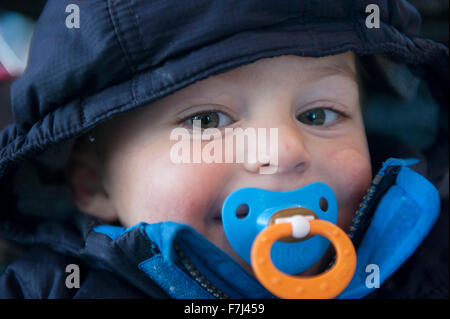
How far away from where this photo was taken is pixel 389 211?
71 cm

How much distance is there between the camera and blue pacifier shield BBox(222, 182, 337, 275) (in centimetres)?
60

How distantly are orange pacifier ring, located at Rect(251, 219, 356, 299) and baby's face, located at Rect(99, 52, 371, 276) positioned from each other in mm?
106

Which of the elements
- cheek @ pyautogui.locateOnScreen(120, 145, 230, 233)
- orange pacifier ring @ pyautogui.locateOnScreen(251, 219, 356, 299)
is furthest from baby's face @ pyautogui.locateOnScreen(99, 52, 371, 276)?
orange pacifier ring @ pyautogui.locateOnScreen(251, 219, 356, 299)

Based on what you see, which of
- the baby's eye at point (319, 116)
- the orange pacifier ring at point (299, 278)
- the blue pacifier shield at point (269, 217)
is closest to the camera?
the orange pacifier ring at point (299, 278)

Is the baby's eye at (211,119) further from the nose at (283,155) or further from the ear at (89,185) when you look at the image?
the ear at (89,185)

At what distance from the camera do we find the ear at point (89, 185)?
Answer: 0.78 metres

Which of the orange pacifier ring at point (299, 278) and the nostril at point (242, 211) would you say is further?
the nostril at point (242, 211)

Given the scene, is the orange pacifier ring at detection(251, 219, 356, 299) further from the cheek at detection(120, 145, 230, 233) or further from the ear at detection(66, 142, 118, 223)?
the ear at detection(66, 142, 118, 223)

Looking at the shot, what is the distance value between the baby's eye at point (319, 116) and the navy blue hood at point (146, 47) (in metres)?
0.12

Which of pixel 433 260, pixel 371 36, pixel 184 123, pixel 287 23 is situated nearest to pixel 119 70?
pixel 184 123

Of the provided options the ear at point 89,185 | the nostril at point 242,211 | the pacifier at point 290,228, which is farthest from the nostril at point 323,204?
the ear at point 89,185

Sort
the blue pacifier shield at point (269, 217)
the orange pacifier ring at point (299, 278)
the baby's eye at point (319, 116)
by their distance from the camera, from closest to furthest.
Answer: the orange pacifier ring at point (299, 278)
the blue pacifier shield at point (269, 217)
the baby's eye at point (319, 116)

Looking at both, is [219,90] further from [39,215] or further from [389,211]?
[39,215]

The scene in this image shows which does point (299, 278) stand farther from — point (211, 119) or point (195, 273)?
point (211, 119)
